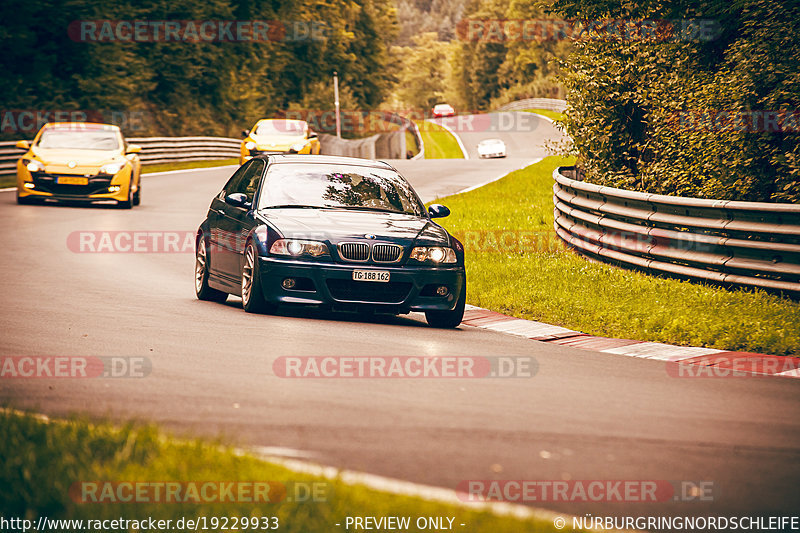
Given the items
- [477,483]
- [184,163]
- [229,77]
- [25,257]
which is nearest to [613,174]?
[25,257]

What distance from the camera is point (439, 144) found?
84438mm

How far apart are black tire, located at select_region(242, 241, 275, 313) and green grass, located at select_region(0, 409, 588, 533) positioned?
16.4 ft

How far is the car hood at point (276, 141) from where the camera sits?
3316 cm

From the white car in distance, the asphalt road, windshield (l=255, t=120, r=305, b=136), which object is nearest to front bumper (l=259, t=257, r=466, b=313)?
the asphalt road

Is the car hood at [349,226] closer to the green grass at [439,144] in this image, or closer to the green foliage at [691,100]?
the green foliage at [691,100]

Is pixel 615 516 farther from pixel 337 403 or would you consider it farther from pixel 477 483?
pixel 337 403

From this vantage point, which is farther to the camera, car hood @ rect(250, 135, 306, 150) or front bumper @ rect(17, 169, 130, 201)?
car hood @ rect(250, 135, 306, 150)

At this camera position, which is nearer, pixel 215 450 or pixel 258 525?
pixel 258 525

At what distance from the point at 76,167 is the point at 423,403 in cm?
1731

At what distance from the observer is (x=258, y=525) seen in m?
4.25

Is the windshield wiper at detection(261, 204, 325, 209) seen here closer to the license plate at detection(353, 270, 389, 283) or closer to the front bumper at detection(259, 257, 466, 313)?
the front bumper at detection(259, 257, 466, 313)

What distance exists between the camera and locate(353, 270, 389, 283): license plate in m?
10.6

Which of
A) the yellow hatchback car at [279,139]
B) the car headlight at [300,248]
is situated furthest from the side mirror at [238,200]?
the yellow hatchback car at [279,139]

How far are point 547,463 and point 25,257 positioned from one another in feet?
38.6
